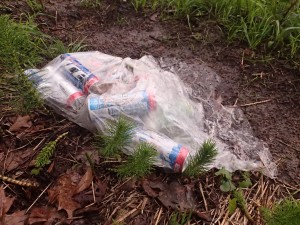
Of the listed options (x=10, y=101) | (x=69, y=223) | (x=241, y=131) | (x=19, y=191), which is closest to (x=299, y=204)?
(x=241, y=131)

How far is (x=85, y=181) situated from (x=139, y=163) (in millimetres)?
325

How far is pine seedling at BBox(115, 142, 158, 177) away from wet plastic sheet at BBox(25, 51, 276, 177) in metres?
0.16

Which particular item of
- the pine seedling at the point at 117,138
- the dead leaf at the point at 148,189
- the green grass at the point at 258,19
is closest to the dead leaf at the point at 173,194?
the dead leaf at the point at 148,189

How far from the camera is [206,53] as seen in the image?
2.95m

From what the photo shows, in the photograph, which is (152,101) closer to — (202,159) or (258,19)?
(202,159)

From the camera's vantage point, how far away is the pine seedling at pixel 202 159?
1.67 metres

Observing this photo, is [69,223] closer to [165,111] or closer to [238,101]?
[165,111]

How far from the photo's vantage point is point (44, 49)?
2.73m

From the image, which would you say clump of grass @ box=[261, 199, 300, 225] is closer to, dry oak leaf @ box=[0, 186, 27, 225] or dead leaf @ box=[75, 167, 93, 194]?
dead leaf @ box=[75, 167, 93, 194]

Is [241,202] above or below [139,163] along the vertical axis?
below

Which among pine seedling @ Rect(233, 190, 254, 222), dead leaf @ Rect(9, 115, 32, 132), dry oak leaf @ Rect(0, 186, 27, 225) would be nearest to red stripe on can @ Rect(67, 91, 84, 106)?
dead leaf @ Rect(9, 115, 32, 132)

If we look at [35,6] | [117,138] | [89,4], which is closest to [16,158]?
[117,138]

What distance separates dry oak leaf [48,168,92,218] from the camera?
165 centimetres

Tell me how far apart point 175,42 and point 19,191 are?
1922 millimetres
